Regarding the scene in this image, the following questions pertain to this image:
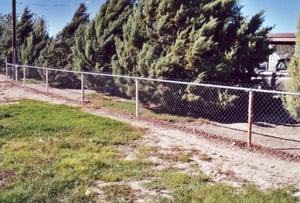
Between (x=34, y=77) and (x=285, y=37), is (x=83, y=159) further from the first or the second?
(x=285, y=37)

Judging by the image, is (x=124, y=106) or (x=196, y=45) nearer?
(x=196, y=45)

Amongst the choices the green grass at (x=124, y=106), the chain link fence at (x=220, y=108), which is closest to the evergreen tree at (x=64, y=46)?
the green grass at (x=124, y=106)

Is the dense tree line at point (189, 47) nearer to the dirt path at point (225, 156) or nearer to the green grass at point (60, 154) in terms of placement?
the dirt path at point (225, 156)

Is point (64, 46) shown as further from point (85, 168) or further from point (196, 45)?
point (85, 168)

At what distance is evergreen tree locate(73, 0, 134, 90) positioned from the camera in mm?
14438

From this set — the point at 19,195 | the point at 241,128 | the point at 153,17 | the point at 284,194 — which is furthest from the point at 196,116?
the point at 19,195

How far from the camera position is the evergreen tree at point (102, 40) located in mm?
14438

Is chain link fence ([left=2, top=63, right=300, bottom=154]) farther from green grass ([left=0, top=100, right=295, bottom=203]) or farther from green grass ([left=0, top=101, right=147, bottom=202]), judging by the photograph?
green grass ([left=0, top=100, right=295, bottom=203])

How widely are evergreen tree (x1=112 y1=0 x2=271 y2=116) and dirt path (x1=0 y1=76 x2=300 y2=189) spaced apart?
4.45 feet

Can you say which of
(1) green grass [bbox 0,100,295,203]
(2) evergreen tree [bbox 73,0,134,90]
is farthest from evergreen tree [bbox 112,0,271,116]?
(2) evergreen tree [bbox 73,0,134,90]

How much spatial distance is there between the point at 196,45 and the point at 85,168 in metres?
4.98

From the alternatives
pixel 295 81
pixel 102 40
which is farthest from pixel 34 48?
pixel 295 81

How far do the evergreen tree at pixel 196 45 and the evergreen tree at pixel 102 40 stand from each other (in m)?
3.80

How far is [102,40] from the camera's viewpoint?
1442 centimetres
